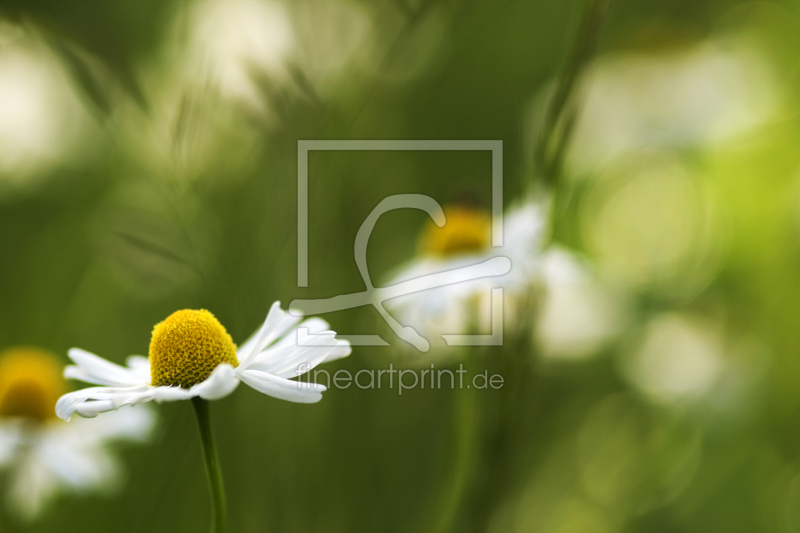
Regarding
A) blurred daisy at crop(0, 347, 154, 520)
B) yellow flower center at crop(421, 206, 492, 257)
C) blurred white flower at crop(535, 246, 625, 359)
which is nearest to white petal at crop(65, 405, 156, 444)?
blurred daisy at crop(0, 347, 154, 520)

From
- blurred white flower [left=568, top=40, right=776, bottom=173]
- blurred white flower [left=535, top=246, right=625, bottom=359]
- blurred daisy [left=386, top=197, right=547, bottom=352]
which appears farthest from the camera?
blurred white flower [left=568, top=40, right=776, bottom=173]

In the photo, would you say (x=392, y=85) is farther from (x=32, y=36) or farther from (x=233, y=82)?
(x=32, y=36)

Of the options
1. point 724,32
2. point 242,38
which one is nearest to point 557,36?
point 724,32

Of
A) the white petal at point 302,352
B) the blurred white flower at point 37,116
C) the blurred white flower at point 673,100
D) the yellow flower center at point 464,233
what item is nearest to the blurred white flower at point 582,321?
the yellow flower center at point 464,233

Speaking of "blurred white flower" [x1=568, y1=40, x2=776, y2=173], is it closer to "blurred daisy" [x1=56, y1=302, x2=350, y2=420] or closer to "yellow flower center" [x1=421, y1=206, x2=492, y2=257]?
"yellow flower center" [x1=421, y1=206, x2=492, y2=257]

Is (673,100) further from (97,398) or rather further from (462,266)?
(97,398)

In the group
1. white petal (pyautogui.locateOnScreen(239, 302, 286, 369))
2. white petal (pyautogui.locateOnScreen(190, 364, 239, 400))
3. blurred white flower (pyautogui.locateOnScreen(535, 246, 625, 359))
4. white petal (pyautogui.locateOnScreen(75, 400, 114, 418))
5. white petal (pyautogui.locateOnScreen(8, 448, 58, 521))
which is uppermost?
white petal (pyautogui.locateOnScreen(239, 302, 286, 369))

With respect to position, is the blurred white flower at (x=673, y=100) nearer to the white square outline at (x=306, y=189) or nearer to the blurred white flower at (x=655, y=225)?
the blurred white flower at (x=655, y=225)

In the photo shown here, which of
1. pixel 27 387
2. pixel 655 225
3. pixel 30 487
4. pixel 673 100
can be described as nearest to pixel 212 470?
pixel 30 487
